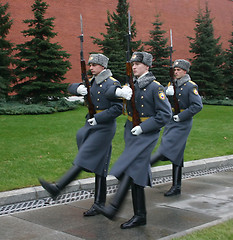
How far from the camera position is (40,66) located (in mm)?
17719

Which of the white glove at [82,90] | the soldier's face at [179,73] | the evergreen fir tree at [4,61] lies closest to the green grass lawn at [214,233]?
the white glove at [82,90]

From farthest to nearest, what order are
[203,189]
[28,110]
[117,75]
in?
[117,75]
[28,110]
[203,189]

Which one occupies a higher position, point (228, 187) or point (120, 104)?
point (120, 104)

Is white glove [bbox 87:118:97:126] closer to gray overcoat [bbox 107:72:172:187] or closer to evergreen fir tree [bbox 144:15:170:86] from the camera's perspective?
gray overcoat [bbox 107:72:172:187]

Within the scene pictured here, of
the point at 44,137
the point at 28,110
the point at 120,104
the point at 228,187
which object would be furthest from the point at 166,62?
the point at 120,104

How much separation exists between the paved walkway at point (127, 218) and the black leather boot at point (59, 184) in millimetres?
378

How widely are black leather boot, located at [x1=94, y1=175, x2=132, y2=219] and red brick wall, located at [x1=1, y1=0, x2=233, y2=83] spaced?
69.3 ft

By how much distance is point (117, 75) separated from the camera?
67.1 feet

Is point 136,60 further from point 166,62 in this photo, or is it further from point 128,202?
point 166,62

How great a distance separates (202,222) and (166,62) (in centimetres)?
1952

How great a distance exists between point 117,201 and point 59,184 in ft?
2.64

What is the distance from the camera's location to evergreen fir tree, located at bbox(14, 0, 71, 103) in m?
17.6

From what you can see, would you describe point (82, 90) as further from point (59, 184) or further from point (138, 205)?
point (138, 205)

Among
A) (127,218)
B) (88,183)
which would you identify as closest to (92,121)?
(127,218)
